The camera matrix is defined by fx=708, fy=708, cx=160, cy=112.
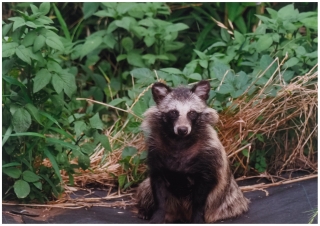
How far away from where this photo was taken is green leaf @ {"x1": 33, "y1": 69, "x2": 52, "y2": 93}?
5.12 meters

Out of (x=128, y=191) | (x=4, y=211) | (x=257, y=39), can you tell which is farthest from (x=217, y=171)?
(x=257, y=39)

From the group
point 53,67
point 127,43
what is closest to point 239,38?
point 127,43

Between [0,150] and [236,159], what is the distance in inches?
89.7

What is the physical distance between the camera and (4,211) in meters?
5.16

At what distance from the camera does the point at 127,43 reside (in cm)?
778

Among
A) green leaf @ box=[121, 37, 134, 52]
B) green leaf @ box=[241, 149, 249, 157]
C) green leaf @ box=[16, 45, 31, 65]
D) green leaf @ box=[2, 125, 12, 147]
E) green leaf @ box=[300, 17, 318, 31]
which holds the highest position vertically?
green leaf @ box=[16, 45, 31, 65]

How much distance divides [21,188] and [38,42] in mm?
1072

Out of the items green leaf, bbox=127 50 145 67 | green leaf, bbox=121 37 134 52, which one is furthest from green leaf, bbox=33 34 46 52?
green leaf, bbox=121 37 134 52

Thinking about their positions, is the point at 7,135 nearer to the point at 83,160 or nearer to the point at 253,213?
the point at 83,160

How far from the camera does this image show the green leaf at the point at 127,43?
7758 mm

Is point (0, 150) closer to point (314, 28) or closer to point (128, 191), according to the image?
point (128, 191)

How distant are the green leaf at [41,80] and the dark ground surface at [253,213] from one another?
92 cm

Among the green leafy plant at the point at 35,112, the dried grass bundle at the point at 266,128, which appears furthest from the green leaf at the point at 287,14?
the green leafy plant at the point at 35,112

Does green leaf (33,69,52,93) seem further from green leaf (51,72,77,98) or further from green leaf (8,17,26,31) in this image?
green leaf (8,17,26,31)
